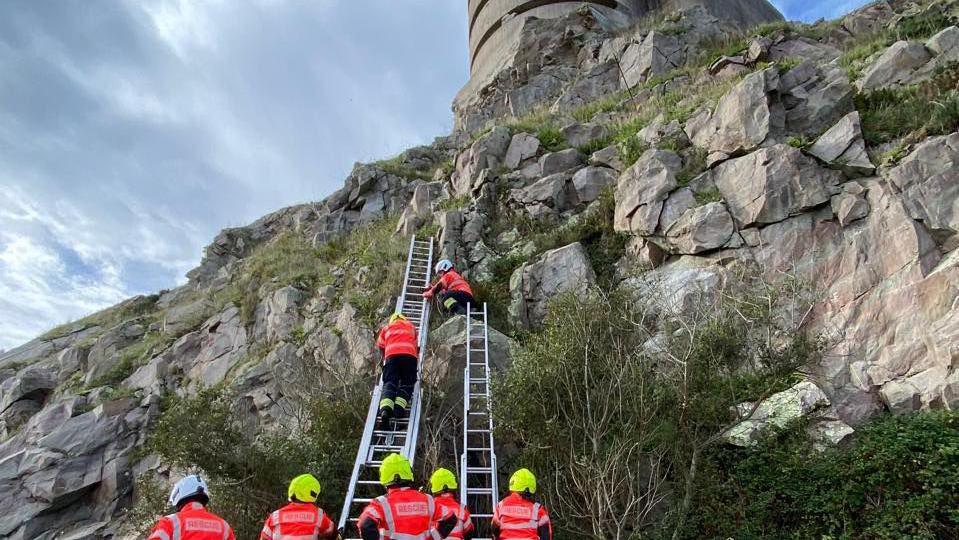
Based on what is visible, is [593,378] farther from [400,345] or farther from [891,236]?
[891,236]

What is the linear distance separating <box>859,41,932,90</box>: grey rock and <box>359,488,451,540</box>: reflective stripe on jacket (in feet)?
37.5

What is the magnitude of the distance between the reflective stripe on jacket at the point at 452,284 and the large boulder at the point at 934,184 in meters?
6.92

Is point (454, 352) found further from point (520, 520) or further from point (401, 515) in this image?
point (401, 515)

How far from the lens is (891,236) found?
25.0 feet

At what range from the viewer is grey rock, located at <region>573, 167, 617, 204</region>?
1186 cm

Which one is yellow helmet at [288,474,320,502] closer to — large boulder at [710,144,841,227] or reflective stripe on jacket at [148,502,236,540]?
reflective stripe on jacket at [148,502,236,540]

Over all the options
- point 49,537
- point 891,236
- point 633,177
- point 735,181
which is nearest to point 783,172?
point 735,181

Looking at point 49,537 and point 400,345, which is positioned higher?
point 400,345

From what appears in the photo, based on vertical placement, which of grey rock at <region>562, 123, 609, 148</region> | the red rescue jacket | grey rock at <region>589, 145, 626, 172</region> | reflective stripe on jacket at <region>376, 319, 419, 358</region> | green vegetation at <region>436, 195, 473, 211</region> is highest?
grey rock at <region>562, 123, 609, 148</region>

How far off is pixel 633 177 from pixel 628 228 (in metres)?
1.20

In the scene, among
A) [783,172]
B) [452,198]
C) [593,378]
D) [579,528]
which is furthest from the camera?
[452,198]

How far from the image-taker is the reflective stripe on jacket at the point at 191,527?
425cm

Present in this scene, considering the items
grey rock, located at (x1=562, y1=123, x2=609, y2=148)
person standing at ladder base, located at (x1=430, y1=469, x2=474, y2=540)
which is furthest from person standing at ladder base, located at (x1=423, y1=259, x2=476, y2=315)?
grey rock, located at (x1=562, y1=123, x2=609, y2=148)

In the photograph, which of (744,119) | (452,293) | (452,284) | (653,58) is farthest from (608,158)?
(653,58)
